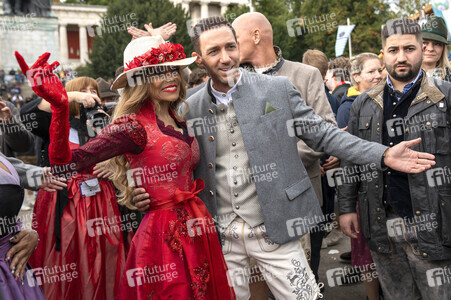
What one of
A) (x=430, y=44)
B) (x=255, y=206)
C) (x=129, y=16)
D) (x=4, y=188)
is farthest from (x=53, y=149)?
(x=129, y=16)

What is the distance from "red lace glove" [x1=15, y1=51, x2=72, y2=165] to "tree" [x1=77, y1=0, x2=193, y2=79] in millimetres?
36024

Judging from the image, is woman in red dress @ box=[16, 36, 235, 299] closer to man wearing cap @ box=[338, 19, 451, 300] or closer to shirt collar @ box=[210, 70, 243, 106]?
shirt collar @ box=[210, 70, 243, 106]

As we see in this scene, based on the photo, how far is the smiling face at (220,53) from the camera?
339cm

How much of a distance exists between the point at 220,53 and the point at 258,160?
77 cm

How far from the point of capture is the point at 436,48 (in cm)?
495

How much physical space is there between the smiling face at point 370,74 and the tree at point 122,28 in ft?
107

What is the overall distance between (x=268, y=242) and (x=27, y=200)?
10.2m

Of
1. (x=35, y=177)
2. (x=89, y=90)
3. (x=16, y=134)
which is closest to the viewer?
(x=35, y=177)

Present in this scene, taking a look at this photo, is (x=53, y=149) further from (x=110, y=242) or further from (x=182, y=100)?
(x=110, y=242)

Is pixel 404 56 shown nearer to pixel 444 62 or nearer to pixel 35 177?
pixel 444 62

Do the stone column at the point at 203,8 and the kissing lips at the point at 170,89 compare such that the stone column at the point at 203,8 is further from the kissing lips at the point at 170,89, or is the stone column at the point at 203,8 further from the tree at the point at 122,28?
the kissing lips at the point at 170,89

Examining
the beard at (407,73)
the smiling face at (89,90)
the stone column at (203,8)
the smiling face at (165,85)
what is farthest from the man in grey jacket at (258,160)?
the stone column at (203,8)

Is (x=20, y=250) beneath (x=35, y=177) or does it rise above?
beneath

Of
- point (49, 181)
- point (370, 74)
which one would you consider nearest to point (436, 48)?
point (370, 74)
